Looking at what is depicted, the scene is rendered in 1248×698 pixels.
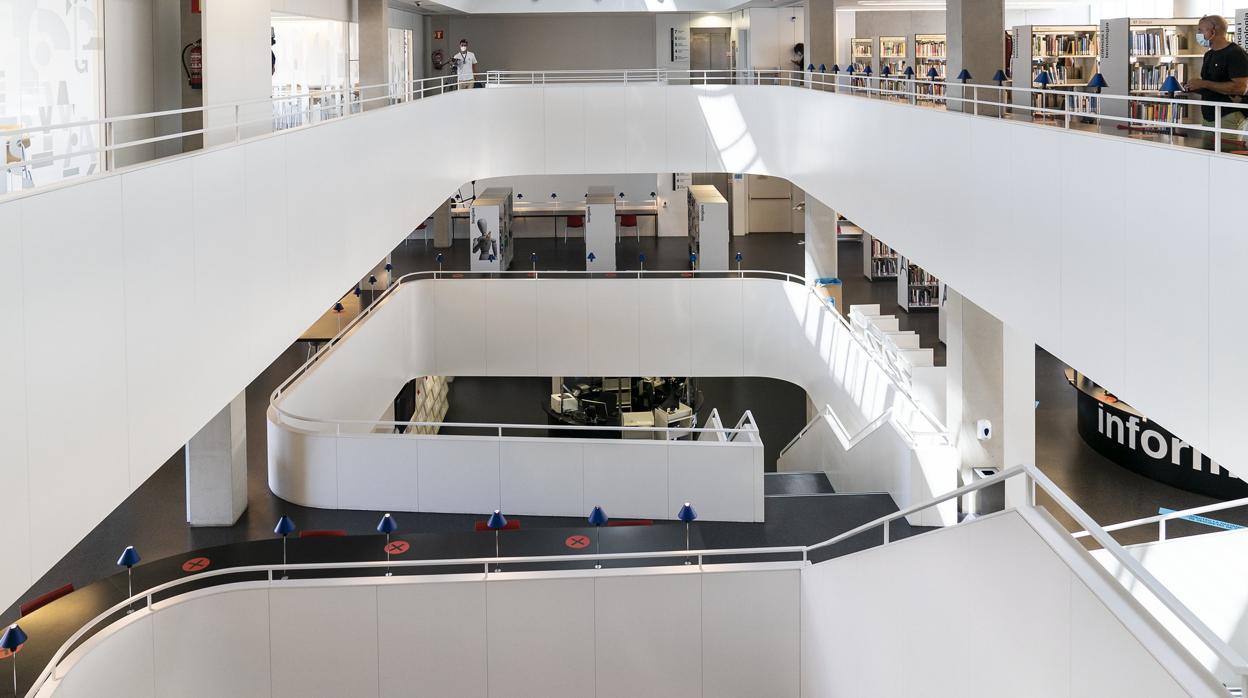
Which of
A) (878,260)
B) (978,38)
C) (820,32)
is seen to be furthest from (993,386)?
(878,260)

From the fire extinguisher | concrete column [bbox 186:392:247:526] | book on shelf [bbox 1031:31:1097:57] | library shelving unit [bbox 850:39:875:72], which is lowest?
→ concrete column [bbox 186:392:247:526]

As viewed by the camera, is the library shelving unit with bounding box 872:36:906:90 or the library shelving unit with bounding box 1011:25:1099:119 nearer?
the library shelving unit with bounding box 1011:25:1099:119

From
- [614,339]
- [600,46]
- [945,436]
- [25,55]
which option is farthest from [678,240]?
[25,55]

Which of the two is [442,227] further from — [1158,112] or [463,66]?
[1158,112]

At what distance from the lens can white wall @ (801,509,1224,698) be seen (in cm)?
525

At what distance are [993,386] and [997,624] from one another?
336 inches

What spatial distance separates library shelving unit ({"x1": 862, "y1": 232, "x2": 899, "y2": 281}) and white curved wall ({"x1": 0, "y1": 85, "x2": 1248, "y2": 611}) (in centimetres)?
1206

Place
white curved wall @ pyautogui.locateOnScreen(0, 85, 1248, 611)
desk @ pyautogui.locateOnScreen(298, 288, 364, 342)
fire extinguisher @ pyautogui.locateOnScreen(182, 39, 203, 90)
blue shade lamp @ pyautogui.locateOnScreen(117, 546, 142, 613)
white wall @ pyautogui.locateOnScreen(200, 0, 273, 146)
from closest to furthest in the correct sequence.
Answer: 1. white curved wall @ pyautogui.locateOnScreen(0, 85, 1248, 611)
2. blue shade lamp @ pyautogui.locateOnScreen(117, 546, 142, 613)
3. white wall @ pyautogui.locateOnScreen(200, 0, 273, 146)
4. fire extinguisher @ pyautogui.locateOnScreen(182, 39, 203, 90)
5. desk @ pyautogui.locateOnScreen(298, 288, 364, 342)

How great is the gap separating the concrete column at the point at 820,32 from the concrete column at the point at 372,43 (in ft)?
26.2

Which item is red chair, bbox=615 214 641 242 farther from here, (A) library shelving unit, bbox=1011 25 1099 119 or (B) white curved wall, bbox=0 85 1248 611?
(B) white curved wall, bbox=0 85 1248 611

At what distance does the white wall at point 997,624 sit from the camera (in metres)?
5.25

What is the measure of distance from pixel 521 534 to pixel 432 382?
13.2 metres

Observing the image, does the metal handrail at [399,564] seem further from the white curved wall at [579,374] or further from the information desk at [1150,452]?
the information desk at [1150,452]

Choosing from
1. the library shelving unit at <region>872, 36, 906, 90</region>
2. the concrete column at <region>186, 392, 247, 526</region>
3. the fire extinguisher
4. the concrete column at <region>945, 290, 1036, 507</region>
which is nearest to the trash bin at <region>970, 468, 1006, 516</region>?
the concrete column at <region>945, 290, 1036, 507</region>
